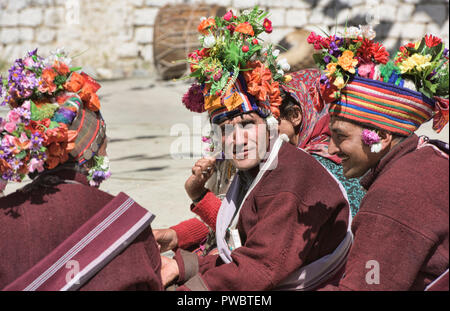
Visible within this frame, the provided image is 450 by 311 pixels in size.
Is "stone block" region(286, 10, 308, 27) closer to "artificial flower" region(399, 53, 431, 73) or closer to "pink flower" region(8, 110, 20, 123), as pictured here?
"artificial flower" region(399, 53, 431, 73)

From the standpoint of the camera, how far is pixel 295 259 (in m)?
2.48

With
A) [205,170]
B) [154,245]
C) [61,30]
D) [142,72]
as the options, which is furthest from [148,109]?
Answer: [154,245]

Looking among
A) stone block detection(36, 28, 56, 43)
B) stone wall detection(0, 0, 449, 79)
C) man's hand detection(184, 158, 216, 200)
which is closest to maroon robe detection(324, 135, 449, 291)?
man's hand detection(184, 158, 216, 200)

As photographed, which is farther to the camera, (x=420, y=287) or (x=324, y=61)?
(x=324, y=61)

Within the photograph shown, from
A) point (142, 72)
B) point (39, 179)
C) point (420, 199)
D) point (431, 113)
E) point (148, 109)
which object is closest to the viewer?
point (420, 199)

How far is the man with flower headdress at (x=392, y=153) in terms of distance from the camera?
7.23ft

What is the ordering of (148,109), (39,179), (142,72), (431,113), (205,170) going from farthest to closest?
(142,72)
(148,109)
(205,170)
(431,113)
(39,179)

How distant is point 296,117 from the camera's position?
380 cm

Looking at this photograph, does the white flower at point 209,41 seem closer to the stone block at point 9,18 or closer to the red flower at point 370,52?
the red flower at point 370,52

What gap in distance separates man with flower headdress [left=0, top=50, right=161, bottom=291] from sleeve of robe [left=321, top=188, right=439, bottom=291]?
89 centimetres

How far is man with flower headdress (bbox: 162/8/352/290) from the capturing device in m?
2.49

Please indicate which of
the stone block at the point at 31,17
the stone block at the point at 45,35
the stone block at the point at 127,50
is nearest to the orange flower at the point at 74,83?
the stone block at the point at 127,50

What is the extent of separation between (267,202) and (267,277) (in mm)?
340

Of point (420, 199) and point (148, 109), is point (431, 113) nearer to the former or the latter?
point (420, 199)
